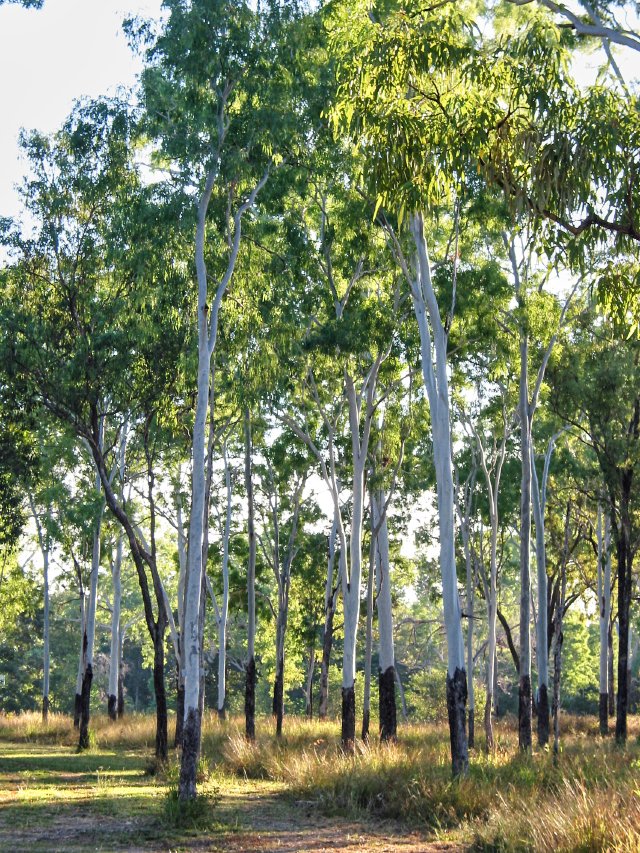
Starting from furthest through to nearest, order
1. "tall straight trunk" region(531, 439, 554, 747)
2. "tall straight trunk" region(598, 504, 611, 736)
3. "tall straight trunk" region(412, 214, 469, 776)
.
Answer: "tall straight trunk" region(598, 504, 611, 736) → "tall straight trunk" region(531, 439, 554, 747) → "tall straight trunk" region(412, 214, 469, 776)

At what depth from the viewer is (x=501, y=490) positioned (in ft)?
114

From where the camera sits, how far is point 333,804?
14.5m

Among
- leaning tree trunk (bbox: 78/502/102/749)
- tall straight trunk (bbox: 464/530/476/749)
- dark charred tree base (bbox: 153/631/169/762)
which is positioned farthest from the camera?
tall straight trunk (bbox: 464/530/476/749)

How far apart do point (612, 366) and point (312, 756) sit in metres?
12.6

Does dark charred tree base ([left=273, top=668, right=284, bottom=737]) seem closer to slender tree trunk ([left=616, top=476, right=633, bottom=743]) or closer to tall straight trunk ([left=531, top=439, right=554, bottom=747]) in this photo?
tall straight trunk ([left=531, top=439, right=554, bottom=747])

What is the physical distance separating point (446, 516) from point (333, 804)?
16.0ft

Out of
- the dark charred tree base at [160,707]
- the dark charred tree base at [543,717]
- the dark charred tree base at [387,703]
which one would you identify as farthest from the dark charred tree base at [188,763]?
the dark charred tree base at [543,717]

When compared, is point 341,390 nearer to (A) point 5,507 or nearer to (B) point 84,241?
(B) point 84,241

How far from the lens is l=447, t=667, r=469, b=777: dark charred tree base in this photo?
571 inches

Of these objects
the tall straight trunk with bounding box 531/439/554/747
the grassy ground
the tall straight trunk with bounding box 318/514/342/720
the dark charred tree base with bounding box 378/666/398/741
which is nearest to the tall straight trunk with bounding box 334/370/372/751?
the grassy ground

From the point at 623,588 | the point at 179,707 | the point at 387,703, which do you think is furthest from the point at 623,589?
the point at 179,707

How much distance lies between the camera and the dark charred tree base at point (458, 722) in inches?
571

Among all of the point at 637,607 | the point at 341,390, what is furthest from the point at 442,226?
the point at 637,607

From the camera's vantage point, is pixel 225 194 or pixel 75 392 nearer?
pixel 225 194
